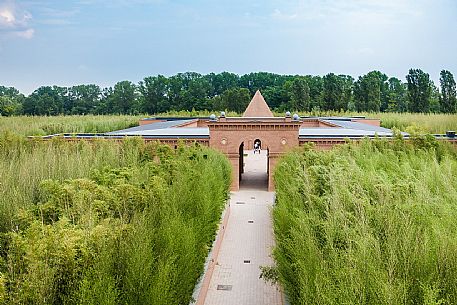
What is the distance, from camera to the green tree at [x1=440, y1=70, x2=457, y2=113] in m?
36.8

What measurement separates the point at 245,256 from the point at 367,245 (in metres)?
5.92

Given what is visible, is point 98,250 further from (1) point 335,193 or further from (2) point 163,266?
(1) point 335,193

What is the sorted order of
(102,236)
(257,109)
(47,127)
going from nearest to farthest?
(102,236)
(47,127)
(257,109)

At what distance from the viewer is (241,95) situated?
47.9 m

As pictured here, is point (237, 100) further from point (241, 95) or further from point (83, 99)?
point (83, 99)

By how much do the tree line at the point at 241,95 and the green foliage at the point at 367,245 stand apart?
3293 centimetres

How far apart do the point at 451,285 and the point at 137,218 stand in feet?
12.5

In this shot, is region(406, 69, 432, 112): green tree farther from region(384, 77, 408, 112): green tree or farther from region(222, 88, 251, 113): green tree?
region(222, 88, 251, 113): green tree

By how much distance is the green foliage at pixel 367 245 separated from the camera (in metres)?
4.23

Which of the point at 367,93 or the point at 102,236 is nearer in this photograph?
the point at 102,236

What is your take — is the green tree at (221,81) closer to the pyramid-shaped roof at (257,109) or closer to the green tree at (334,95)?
the green tree at (334,95)

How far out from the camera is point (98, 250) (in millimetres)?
5113

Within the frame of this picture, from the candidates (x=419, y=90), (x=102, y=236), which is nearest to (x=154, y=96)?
(x=419, y=90)

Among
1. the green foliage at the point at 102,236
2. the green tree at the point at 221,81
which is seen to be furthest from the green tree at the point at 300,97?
the green foliage at the point at 102,236
